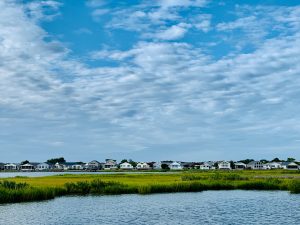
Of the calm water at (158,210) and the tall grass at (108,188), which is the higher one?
the tall grass at (108,188)

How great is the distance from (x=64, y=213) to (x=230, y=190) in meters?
35.6

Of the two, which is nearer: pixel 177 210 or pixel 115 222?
pixel 115 222

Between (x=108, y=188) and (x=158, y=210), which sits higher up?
(x=108, y=188)

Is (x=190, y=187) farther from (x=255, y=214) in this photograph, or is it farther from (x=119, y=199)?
(x=255, y=214)

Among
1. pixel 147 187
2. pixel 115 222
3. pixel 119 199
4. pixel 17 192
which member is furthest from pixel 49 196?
pixel 115 222

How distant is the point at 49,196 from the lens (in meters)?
55.9

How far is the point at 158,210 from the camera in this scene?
46.5 m

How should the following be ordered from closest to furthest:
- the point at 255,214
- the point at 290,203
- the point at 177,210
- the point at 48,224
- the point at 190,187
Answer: the point at 48,224 < the point at 255,214 < the point at 177,210 < the point at 290,203 < the point at 190,187

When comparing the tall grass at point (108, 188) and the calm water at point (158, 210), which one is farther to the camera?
the tall grass at point (108, 188)

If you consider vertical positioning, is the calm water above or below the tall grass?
below

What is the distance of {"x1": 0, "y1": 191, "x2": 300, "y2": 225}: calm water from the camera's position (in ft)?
131

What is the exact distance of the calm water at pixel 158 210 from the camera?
131 ft

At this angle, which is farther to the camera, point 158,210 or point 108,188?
point 108,188

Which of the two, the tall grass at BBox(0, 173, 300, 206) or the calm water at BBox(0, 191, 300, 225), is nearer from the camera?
the calm water at BBox(0, 191, 300, 225)
